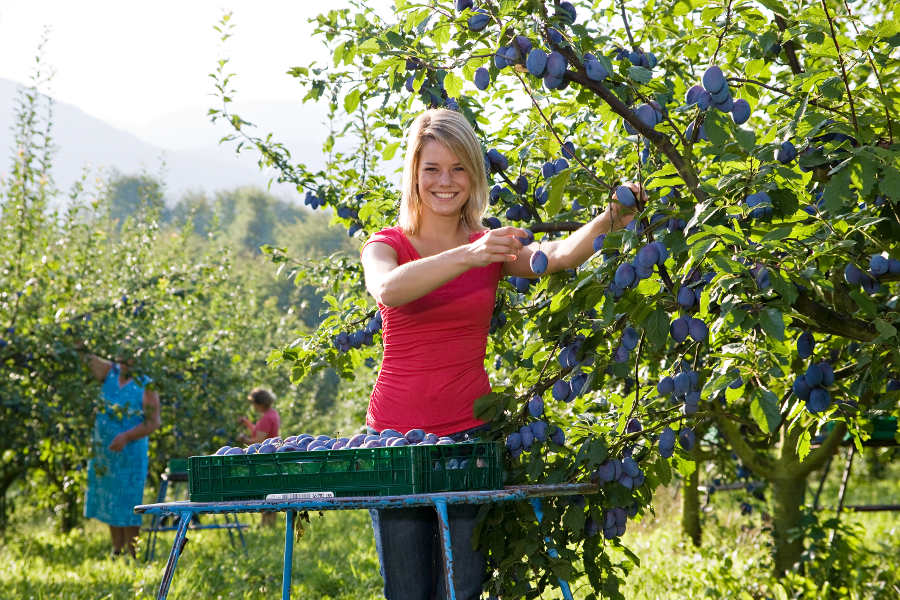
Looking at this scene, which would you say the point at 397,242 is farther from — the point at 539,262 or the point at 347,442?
the point at 347,442

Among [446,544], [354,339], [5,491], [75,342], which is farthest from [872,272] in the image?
[5,491]

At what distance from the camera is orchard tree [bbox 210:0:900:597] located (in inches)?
74.1

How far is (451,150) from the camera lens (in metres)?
2.40

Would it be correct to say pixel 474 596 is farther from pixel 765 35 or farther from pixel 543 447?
pixel 765 35

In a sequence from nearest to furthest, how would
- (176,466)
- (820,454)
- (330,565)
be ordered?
1. (820,454)
2. (330,565)
3. (176,466)

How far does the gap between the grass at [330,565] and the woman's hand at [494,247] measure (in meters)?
1.61

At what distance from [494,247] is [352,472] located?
586mm

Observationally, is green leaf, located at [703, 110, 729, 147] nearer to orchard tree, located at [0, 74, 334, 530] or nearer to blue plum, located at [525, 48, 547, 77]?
blue plum, located at [525, 48, 547, 77]

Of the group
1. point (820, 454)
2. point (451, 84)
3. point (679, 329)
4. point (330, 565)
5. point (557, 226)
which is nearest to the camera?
point (679, 329)

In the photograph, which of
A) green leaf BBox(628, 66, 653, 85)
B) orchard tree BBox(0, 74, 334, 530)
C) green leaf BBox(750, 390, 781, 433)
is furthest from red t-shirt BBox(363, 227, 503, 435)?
orchard tree BBox(0, 74, 334, 530)

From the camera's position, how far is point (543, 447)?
2.44m

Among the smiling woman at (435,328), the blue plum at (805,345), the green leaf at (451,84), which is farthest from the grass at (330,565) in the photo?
the green leaf at (451,84)

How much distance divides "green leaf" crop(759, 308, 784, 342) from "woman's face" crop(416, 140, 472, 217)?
991 millimetres

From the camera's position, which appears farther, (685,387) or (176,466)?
(176,466)
